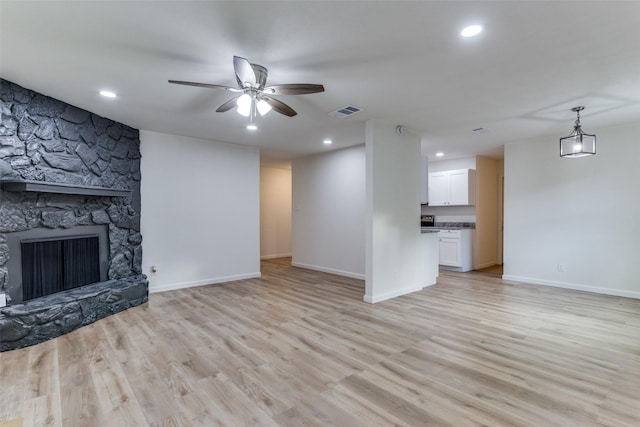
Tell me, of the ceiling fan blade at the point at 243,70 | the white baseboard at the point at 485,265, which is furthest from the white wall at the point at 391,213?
the white baseboard at the point at 485,265

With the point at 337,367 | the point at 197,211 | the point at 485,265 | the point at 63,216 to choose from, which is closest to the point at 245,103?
the point at 337,367

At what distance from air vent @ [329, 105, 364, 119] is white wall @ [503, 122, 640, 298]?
3.71 m

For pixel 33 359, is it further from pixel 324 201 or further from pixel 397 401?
pixel 324 201

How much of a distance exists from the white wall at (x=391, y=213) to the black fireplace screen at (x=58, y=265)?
12.7ft

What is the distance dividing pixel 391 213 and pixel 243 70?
319 centimetres

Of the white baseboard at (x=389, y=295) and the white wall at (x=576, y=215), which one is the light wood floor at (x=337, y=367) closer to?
the white baseboard at (x=389, y=295)

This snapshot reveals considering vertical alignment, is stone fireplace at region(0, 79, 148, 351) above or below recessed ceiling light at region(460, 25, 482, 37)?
below

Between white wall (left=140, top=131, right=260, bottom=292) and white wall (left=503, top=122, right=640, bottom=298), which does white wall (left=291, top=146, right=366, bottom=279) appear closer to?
white wall (left=140, top=131, right=260, bottom=292)

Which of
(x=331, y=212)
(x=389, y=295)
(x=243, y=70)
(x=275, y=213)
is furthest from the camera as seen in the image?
(x=275, y=213)

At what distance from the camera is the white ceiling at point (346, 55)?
6.96 feet

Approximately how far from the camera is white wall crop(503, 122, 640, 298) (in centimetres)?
486

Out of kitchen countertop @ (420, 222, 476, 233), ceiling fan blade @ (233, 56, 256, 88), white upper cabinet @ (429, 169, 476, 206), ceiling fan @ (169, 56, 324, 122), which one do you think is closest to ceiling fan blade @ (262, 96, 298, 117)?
ceiling fan @ (169, 56, 324, 122)

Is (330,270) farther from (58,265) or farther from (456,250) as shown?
(58,265)

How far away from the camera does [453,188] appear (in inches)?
290
